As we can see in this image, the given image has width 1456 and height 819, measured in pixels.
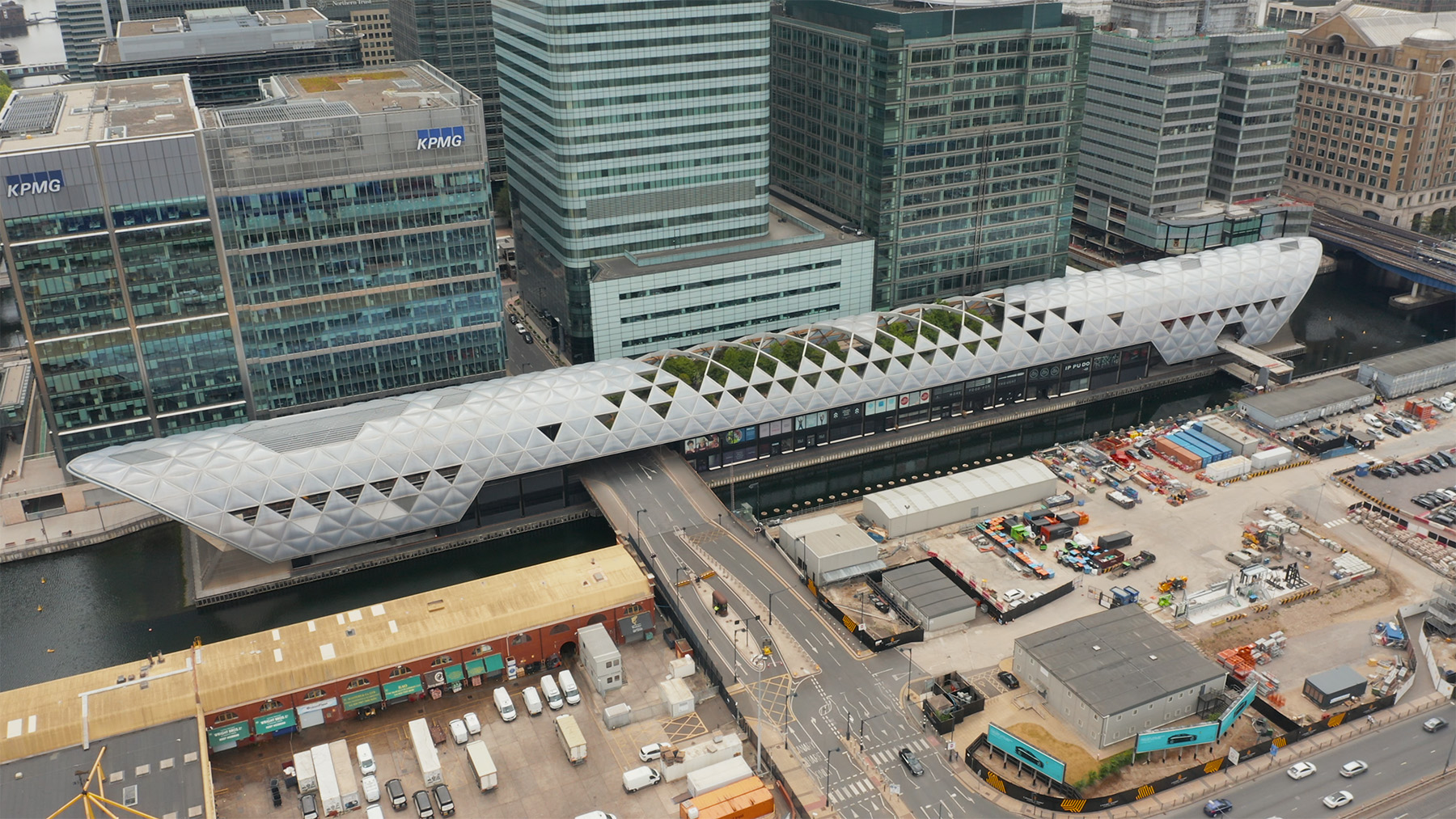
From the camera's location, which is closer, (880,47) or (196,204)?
(196,204)

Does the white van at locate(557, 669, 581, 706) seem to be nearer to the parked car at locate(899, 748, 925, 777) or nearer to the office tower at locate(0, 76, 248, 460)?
the parked car at locate(899, 748, 925, 777)

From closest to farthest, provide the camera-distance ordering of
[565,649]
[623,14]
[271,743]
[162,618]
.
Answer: [271,743], [565,649], [162,618], [623,14]

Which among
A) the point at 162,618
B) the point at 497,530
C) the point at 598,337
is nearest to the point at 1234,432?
the point at 598,337

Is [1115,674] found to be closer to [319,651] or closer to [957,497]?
[957,497]

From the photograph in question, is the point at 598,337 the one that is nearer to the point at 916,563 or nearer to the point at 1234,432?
Answer: the point at 916,563

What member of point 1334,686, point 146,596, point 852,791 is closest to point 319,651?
point 146,596

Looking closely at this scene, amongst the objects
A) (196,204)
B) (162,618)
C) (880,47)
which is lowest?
(162,618)
